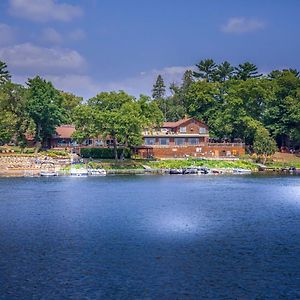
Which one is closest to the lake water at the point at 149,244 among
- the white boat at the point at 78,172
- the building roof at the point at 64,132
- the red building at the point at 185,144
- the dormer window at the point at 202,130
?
the white boat at the point at 78,172

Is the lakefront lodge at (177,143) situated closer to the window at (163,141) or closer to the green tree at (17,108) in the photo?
the window at (163,141)

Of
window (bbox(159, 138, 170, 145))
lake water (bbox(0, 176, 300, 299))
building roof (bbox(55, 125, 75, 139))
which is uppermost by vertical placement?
building roof (bbox(55, 125, 75, 139))

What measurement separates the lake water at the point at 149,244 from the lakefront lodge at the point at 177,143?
4419 centimetres

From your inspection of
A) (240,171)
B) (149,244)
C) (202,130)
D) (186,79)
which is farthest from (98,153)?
(149,244)

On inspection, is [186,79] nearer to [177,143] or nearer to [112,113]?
[177,143]

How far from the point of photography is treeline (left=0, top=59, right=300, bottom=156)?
105m

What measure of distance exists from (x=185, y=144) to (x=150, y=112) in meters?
14.2

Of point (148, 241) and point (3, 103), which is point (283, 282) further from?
point (3, 103)

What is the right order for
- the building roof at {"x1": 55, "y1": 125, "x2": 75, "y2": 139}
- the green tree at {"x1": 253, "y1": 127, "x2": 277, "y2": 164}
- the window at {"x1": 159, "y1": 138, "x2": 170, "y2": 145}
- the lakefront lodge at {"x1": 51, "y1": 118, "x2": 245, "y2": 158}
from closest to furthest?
the green tree at {"x1": 253, "y1": 127, "x2": 277, "y2": 164}
the lakefront lodge at {"x1": 51, "y1": 118, "x2": 245, "y2": 158}
the window at {"x1": 159, "y1": 138, "x2": 170, "y2": 145}
the building roof at {"x1": 55, "y1": 125, "x2": 75, "y2": 139}

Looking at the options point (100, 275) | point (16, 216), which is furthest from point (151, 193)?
point (100, 275)

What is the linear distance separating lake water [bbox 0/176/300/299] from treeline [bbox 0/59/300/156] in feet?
112

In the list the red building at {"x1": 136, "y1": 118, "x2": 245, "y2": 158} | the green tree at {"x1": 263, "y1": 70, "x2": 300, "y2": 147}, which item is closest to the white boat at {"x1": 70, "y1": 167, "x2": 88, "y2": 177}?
the red building at {"x1": 136, "y1": 118, "x2": 245, "y2": 158}

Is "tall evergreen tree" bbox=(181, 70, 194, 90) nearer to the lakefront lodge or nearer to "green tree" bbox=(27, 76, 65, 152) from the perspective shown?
the lakefront lodge

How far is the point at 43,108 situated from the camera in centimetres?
10944
